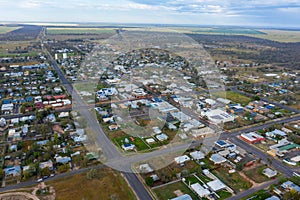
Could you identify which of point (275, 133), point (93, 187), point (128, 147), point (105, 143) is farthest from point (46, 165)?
point (275, 133)

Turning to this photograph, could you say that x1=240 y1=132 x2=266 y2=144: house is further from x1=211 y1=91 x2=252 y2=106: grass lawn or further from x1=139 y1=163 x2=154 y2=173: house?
x1=139 y1=163 x2=154 y2=173: house

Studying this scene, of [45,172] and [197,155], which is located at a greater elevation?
[197,155]

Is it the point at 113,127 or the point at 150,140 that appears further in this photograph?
the point at 113,127

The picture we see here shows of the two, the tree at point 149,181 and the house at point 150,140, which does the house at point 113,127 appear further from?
the tree at point 149,181

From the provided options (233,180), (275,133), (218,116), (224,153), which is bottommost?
(233,180)

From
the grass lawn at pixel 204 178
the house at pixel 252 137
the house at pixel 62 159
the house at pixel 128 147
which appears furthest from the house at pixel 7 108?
the house at pixel 252 137

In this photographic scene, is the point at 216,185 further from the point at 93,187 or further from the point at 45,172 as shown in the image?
the point at 45,172
